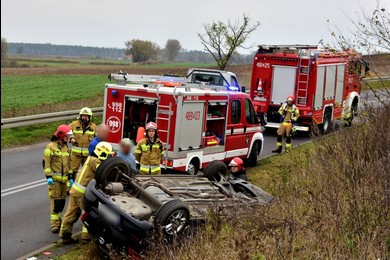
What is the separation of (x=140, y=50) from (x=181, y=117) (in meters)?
60.6

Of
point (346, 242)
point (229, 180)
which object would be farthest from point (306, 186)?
point (346, 242)

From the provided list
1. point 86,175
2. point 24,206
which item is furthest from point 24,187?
point 86,175

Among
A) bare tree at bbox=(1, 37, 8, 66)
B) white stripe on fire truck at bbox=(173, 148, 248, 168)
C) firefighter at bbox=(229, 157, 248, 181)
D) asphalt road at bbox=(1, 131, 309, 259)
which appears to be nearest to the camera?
bare tree at bbox=(1, 37, 8, 66)

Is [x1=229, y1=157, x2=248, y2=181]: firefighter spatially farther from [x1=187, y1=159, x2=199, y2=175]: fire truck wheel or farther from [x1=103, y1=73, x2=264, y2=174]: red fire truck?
[x1=187, y1=159, x2=199, y2=175]: fire truck wheel

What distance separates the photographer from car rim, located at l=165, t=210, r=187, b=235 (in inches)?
213

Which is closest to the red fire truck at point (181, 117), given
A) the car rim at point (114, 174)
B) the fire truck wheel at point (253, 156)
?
the fire truck wheel at point (253, 156)

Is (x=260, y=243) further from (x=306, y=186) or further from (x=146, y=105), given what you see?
(x=146, y=105)

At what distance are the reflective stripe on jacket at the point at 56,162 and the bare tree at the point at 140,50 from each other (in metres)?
60.4

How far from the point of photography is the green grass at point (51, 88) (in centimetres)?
3081

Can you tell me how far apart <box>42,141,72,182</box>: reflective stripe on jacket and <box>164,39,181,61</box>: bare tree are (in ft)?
232

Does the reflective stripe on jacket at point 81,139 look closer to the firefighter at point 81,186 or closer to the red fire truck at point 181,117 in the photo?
the red fire truck at point 181,117

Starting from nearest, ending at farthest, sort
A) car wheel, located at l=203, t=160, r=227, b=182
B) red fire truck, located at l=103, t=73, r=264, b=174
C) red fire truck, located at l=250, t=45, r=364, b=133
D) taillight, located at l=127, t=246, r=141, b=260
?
taillight, located at l=127, t=246, r=141, b=260, car wheel, located at l=203, t=160, r=227, b=182, red fire truck, located at l=103, t=73, r=264, b=174, red fire truck, located at l=250, t=45, r=364, b=133

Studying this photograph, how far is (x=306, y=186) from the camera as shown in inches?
288

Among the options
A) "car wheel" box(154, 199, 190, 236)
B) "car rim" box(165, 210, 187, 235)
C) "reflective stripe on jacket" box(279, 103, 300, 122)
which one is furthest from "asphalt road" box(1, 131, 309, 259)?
"reflective stripe on jacket" box(279, 103, 300, 122)
